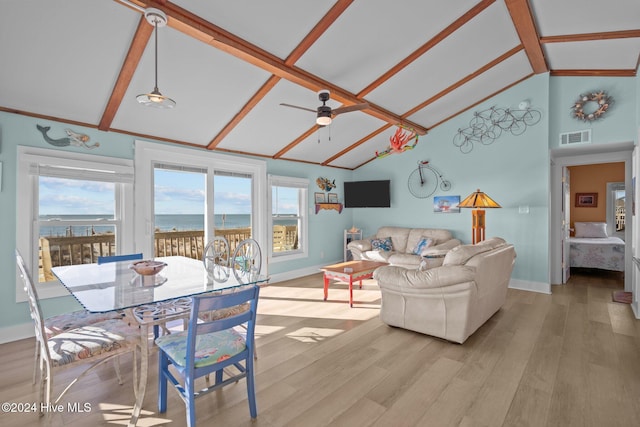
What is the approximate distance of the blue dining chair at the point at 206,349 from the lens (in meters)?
1.65

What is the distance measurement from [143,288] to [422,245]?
472cm

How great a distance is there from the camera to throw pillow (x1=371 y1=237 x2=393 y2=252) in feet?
19.7

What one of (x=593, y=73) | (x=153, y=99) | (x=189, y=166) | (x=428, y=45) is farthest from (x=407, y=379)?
(x=593, y=73)

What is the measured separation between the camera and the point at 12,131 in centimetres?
310

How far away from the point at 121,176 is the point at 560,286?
22.3 ft

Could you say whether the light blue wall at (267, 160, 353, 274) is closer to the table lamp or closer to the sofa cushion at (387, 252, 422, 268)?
the sofa cushion at (387, 252, 422, 268)

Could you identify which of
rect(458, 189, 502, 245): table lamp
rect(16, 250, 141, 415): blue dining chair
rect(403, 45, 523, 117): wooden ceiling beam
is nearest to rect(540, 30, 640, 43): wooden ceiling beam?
rect(403, 45, 523, 117): wooden ceiling beam

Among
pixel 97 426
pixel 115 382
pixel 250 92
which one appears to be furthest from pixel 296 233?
pixel 97 426

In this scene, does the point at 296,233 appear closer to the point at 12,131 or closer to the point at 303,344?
the point at 303,344

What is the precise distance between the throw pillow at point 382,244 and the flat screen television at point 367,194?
33.2 inches

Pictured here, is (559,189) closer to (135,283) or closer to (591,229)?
(591,229)

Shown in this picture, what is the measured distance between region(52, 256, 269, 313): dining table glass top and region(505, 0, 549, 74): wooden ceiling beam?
3.69m

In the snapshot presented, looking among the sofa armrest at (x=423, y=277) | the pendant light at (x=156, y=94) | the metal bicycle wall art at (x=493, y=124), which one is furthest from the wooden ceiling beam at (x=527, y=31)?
the pendant light at (x=156, y=94)

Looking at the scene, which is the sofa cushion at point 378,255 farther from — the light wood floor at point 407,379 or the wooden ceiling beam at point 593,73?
the wooden ceiling beam at point 593,73
